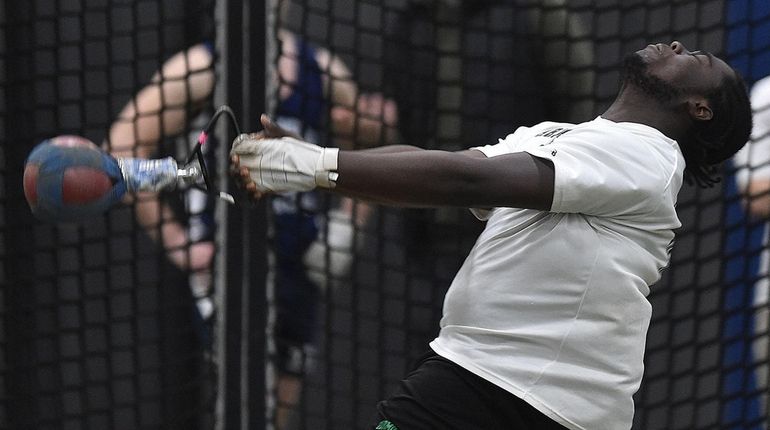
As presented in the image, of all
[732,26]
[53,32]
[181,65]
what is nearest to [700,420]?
[732,26]

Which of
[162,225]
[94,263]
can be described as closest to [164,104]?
[162,225]

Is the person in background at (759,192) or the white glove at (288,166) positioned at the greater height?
the white glove at (288,166)

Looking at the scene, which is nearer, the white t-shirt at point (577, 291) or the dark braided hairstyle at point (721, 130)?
the white t-shirt at point (577, 291)

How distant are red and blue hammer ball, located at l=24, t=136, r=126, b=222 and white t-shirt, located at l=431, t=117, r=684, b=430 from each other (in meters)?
0.74

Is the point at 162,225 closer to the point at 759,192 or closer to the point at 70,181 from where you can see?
the point at 70,181

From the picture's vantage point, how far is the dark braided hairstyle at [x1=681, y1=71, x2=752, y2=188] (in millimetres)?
2383

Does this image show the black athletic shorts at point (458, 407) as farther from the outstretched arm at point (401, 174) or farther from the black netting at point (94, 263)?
the black netting at point (94, 263)

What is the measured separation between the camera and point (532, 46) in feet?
12.2

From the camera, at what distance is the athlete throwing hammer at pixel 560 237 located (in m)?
2.10

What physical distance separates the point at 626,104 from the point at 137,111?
1.74 metres

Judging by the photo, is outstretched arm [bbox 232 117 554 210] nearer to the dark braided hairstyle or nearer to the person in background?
the dark braided hairstyle

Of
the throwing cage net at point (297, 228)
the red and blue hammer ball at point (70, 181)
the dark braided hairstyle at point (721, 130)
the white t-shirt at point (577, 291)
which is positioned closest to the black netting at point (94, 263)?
the throwing cage net at point (297, 228)

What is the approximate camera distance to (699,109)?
236 cm

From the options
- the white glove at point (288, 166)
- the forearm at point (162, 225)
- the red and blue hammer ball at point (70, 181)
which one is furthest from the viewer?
the forearm at point (162, 225)
